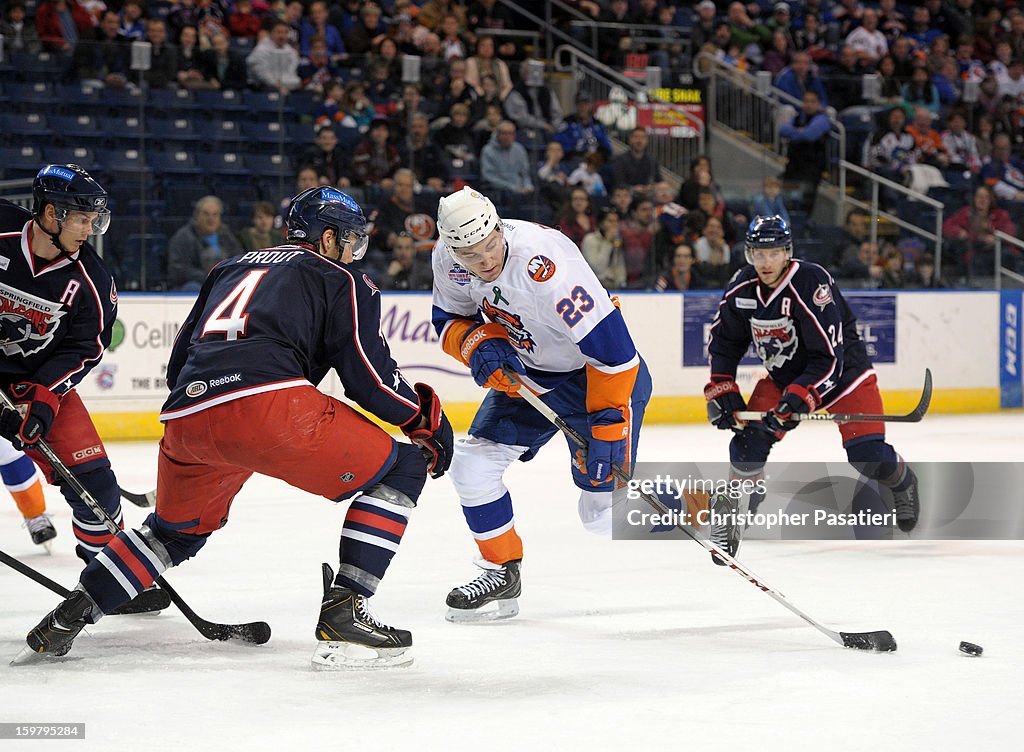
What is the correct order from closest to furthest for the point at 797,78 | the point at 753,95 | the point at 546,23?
1. the point at 753,95
2. the point at 797,78
3. the point at 546,23

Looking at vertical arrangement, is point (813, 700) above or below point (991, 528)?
above

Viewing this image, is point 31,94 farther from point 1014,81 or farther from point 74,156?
point 1014,81

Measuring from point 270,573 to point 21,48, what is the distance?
5.06m

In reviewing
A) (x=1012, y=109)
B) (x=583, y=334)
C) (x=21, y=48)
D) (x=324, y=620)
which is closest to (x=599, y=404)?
(x=583, y=334)

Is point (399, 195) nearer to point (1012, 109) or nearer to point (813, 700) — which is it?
point (1012, 109)

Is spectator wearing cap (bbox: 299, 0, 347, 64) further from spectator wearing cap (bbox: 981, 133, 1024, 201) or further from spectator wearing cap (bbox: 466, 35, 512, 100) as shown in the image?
spectator wearing cap (bbox: 981, 133, 1024, 201)

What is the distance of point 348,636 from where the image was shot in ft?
10.2

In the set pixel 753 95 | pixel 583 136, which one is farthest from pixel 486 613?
pixel 753 95

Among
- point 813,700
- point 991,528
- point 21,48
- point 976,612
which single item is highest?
point 21,48

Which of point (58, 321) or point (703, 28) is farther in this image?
point (703, 28)

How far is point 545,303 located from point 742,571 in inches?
34.8

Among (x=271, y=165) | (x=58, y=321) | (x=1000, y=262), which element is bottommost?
(x=1000, y=262)

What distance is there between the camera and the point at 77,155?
800 cm

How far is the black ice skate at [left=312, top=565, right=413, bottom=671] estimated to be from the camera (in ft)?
10.2
